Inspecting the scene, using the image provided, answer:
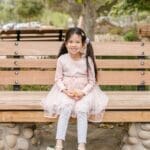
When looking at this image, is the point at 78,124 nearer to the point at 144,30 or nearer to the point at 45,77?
the point at 45,77

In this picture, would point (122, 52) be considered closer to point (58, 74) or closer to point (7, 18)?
point (58, 74)

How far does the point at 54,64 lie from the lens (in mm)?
6051

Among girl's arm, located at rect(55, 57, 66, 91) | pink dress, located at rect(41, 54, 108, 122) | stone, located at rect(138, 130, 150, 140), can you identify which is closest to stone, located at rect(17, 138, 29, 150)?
pink dress, located at rect(41, 54, 108, 122)

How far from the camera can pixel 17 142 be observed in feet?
18.1

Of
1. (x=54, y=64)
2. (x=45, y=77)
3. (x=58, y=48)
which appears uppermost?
(x=58, y=48)

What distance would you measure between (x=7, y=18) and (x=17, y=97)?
3824 centimetres

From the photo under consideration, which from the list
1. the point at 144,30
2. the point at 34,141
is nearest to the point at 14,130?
the point at 34,141

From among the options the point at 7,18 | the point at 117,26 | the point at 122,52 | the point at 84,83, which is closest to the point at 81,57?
the point at 84,83

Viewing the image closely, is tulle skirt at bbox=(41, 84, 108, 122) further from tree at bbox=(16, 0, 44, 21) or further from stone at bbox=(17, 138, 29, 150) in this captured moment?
tree at bbox=(16, 0, 44, 21)

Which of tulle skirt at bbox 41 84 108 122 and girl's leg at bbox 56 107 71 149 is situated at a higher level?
tulle skirt at bbox 41 84 108 122

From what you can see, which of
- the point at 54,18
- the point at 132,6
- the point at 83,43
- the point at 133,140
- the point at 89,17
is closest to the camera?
the point at 133,140

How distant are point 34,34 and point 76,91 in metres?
5.79

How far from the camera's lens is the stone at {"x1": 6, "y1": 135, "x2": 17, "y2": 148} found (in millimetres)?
5446

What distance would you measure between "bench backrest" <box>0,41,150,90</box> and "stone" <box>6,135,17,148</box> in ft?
2.57
